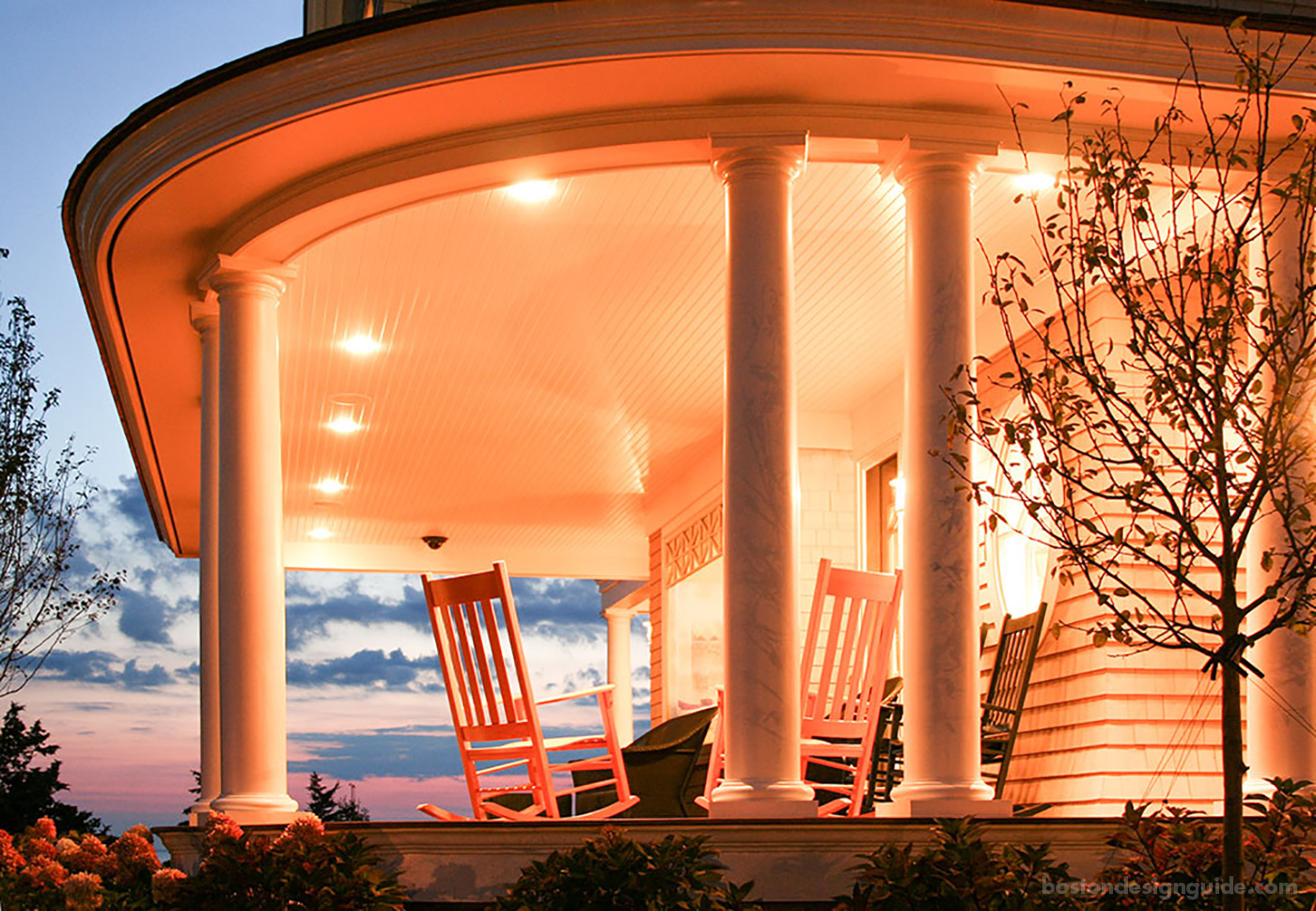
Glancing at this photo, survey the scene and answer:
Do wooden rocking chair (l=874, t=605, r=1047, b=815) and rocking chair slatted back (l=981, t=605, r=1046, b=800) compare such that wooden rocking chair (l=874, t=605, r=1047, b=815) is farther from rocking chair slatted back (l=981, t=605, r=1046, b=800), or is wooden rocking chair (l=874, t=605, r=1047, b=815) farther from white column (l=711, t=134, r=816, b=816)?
white column (l=711, t=134, r=816, b=816)

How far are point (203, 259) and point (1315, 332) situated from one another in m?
4.27

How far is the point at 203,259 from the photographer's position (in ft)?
19.6

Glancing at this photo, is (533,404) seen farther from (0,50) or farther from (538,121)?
(0,50)

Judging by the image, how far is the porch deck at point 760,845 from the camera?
4.23m

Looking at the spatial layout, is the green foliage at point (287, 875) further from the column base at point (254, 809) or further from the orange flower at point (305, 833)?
the column base at point (254, 809)

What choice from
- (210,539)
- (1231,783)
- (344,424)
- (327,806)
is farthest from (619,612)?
(1231,783)

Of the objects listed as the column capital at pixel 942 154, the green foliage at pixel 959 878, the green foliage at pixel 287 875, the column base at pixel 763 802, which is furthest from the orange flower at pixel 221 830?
the column capital at pixel 942 154

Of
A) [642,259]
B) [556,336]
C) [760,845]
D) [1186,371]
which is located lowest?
[760,845]

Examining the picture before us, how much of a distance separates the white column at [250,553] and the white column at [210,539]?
0.66ft

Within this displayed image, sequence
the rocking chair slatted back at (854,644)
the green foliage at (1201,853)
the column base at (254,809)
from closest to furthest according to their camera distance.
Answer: the green foliage at (1201,853)
the rocking chair slatted back at (854,644)
the column base at (254,809)

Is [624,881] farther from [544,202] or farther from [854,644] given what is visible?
[544,202]

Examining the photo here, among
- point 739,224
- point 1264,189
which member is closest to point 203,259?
point 739,224

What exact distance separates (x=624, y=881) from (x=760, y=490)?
1.30 metres

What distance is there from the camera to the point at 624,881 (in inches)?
156
